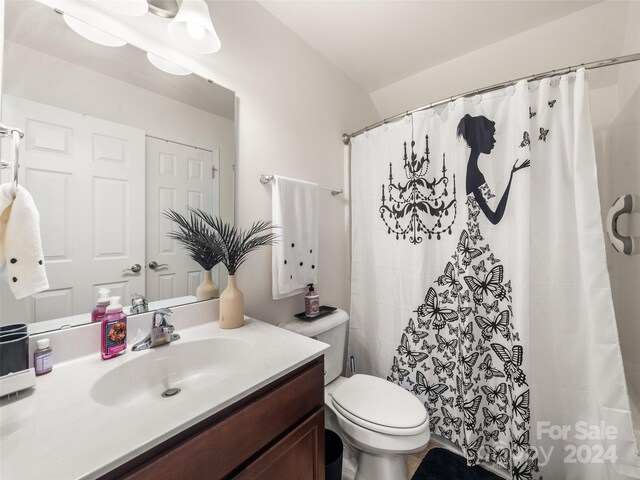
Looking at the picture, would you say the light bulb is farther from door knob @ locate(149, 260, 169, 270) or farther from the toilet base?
the toilet base

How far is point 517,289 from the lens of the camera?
47.9 inches

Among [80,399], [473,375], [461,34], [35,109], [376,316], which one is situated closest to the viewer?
[80,399]

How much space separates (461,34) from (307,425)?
2175 mm

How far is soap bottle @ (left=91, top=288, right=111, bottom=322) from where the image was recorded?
2.87ft

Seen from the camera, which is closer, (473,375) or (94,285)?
(94,285)

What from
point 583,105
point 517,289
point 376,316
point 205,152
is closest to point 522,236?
point 517,289

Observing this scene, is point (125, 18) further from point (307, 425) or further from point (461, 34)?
point (461, 34)

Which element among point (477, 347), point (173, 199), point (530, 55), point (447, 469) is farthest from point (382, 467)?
point (530, 55)

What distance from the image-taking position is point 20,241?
688mm

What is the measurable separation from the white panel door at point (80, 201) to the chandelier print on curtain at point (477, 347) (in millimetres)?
1480

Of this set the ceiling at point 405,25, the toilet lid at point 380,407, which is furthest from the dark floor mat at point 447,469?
the ceiling at point 405,25

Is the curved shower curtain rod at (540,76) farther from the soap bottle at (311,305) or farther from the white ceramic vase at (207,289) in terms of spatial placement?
the white ceramic vase at (207,289)

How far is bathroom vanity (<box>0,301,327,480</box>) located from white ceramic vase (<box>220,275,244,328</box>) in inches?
1.6

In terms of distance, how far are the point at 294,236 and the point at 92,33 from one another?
109 cm
